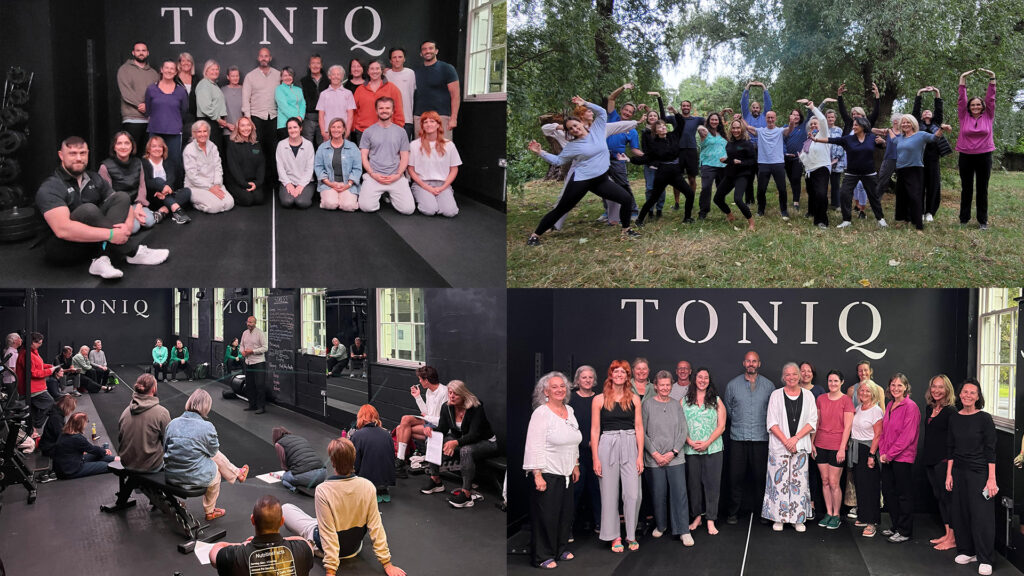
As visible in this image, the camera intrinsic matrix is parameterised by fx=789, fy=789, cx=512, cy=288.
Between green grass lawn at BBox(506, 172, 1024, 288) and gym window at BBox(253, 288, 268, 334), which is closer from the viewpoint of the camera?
gym window at BBox(253, 288, 268, 334)

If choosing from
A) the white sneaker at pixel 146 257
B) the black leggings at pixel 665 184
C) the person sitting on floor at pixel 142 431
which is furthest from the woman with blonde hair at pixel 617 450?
the white sneaker at pixel 146 257

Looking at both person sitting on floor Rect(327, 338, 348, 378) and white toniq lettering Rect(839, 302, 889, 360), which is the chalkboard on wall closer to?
person sitting on floor Rect(327, 338, 348, 378)

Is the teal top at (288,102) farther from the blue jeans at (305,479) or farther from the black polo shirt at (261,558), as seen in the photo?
the black polo shirt at (261,558)

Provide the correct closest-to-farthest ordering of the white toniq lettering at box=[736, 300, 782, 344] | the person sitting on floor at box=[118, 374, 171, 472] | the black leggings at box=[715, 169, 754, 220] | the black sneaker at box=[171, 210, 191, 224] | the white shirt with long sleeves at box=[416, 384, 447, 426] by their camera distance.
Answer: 1. the person sitting on floor at box=[118, 374, 171, 472]
2. the black sneaker at box=[171, 210, 191, 224]
3. the white shirt with long sleeves at box=[416, 384, 447, 426]
4. the black leggings at box=[715, 169, 754, 220]
5. the white toniq lettering at box=[736, 300, 782, 344]

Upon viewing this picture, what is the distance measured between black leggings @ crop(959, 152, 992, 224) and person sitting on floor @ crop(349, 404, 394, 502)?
4.99 m

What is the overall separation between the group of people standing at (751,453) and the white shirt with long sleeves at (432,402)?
70cm

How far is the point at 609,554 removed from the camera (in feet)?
18.6

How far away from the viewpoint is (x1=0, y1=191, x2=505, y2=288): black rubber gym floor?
17.3 feet

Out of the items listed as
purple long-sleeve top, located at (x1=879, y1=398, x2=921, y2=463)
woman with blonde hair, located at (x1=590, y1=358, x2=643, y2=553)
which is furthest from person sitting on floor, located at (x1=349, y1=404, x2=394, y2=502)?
purple long-sleeve top, located at (x1=879, y1=398, x2=921, y2=463)

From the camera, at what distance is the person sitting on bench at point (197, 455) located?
494 cm

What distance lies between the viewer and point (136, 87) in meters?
5.59

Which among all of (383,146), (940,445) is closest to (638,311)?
(940,445)

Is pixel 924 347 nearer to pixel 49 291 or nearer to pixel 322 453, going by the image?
pixel 322 453

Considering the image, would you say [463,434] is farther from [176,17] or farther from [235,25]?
[176,17]
